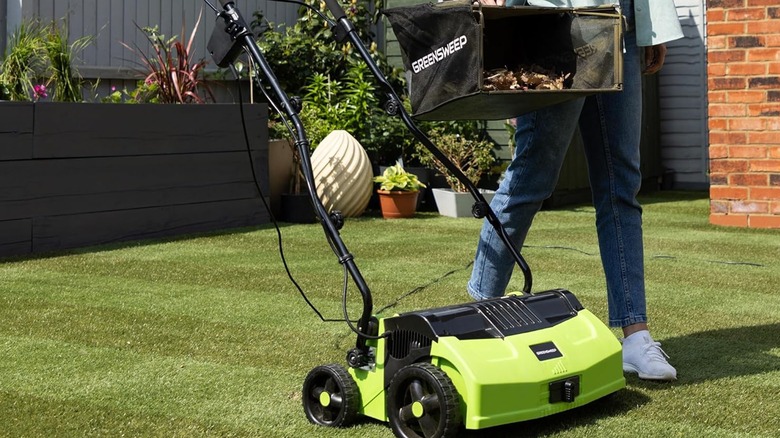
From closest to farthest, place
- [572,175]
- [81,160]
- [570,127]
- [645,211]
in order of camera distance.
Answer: [570,127] → [81,160] → [645,211] → [572,175]

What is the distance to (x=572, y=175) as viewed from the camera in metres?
8.67

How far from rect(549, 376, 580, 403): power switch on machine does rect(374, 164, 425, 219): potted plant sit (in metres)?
4.87

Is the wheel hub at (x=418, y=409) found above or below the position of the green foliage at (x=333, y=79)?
below

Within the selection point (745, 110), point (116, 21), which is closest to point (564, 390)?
point (745, 110)

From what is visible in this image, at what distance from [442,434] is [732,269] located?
3.10 m

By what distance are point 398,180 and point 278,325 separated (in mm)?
3628

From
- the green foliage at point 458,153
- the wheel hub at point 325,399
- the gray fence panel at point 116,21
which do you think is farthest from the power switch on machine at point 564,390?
the gray fence panel at point 116,21

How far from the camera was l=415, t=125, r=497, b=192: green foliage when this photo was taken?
7977 millimetres

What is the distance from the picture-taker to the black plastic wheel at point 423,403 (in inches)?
95.9

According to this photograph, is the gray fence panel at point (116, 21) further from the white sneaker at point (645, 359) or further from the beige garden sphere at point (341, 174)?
the white sneaker at point (645, 359)

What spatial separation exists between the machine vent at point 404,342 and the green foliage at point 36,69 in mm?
4058

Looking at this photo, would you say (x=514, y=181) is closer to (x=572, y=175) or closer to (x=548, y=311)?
(x=548, y=311)

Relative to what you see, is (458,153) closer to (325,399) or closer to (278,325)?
(278,325)

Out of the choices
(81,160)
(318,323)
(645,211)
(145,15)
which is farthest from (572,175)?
(318,323)
